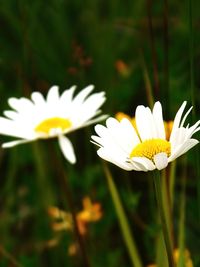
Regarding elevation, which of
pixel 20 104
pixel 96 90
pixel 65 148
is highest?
pixel 96 90

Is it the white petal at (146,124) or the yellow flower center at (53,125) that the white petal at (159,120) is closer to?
the white petal at (146,124)

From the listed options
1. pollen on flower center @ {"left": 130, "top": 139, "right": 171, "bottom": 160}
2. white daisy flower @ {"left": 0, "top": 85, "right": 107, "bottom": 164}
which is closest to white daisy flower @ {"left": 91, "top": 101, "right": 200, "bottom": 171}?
pollen on flower center @ {"left": 130, "top": 139, "right": 171, "bottom": 160}

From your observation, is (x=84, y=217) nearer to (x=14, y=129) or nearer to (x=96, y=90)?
(x=14, y=129)

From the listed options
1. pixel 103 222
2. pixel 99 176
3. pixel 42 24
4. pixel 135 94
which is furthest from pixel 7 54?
pixel 103 222

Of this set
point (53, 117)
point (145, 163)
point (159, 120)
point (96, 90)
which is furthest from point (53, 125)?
point (96, 90)

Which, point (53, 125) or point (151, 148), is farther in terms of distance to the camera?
point (53, 125)

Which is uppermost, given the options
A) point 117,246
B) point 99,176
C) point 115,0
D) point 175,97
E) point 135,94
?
point 115,0

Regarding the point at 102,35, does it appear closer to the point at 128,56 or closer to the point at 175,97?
the point at 128,56
